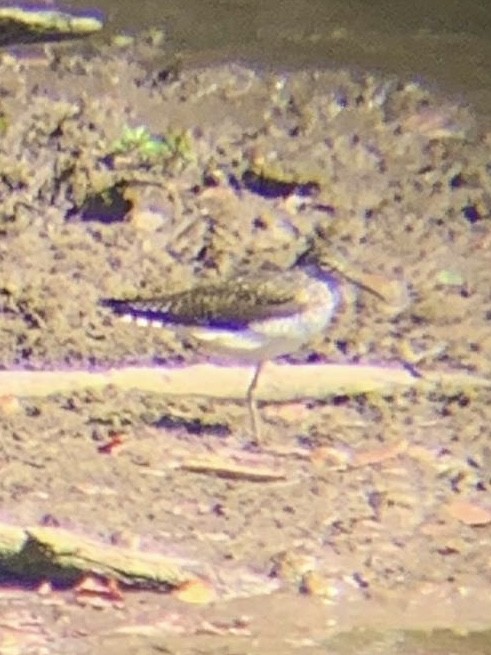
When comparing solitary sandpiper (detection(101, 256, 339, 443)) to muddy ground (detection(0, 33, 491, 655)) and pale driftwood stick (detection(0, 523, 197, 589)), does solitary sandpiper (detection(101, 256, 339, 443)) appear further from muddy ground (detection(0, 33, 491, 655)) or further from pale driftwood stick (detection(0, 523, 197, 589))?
pale driftwood stick (detection(0, 523, 197, 589))

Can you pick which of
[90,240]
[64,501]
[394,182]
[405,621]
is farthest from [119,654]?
[394,182]

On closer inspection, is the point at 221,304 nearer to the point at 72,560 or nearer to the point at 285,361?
the point at 285,361

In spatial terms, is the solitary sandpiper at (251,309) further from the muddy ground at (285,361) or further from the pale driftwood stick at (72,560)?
the pale driftwood stick at (72,560)

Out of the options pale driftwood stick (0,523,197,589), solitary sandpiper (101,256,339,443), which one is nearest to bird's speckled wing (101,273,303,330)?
solitary sandpiper (101,256,339,443)

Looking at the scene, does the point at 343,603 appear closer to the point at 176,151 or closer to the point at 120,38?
the point at 176,151

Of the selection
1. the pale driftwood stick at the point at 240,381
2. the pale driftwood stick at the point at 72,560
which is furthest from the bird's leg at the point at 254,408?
the pale driftwood stick at the point at 72,560

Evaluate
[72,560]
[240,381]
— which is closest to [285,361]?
[240,381]
